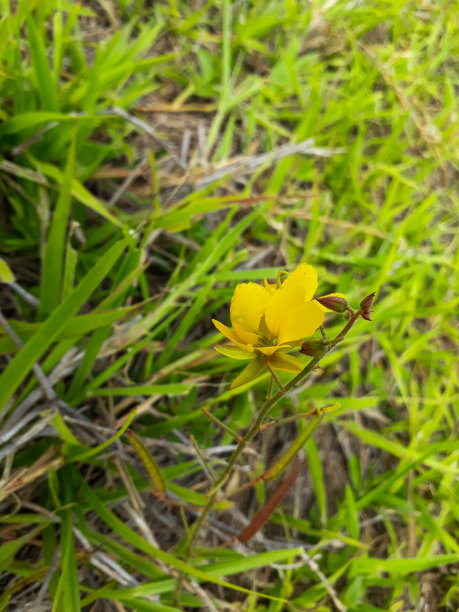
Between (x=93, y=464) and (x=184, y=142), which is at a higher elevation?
(x=184, y=142)

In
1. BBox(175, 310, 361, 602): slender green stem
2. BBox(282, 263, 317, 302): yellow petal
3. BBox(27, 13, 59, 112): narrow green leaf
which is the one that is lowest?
BBox(175, 310, 361, 602): slender green stem

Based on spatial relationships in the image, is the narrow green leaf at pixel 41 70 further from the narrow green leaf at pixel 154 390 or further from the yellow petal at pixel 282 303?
the yellow petal at pixel 282 303

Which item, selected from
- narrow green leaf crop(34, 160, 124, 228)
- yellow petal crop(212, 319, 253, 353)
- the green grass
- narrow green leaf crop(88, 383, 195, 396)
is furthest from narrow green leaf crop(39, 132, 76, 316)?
yellow petal crop(212, 319, 253, 353)

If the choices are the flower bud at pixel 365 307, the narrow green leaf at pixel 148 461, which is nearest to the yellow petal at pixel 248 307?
the flower bud at pixel 365 307

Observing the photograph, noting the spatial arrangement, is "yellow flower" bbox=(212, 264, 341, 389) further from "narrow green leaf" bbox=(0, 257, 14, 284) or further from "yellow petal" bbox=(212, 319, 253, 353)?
"narrow green leaf" bbox=(0, 257, 14, 284)

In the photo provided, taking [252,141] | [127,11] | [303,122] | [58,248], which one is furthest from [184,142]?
[58,248]

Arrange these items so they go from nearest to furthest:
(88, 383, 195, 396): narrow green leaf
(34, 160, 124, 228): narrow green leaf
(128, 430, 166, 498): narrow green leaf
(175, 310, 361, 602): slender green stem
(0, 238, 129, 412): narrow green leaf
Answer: (175, 310, 361, 602): slender green stem, (128, 430, 166, 498): narrow green leaf, (0, 238, 129, 412): narrow green leaf, (88, 383, 195, 396): narrow green leaf, (34, 160, 124, 228): narrow green leaf

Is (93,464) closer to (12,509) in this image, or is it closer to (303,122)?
(12,509)

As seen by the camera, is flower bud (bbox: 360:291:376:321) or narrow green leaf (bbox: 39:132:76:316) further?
narrow green leaf (bbox: 39:132:76:316)
